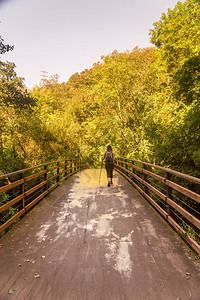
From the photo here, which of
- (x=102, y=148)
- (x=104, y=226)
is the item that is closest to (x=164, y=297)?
(x=104, y=226)

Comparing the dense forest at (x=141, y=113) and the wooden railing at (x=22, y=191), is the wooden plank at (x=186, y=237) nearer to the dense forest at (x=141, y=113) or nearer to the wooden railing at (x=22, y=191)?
the wooden railing at (x=22, y=191)

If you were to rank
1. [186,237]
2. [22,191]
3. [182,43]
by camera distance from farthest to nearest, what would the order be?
A: [182,43]
[22,191]
[186,237]

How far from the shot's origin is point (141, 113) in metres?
17.7

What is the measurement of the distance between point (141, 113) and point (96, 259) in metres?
15.7

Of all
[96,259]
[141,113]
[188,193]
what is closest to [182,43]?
[141,113]

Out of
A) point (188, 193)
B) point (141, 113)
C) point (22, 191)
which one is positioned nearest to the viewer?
point (188, 193)

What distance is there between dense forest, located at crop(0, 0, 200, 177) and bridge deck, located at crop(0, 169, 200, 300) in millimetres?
6773

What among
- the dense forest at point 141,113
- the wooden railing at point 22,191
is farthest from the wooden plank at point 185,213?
the dense forest at point 141,113

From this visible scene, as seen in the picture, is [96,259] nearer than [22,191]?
Yes

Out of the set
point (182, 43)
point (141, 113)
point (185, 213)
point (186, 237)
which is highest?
point (182, 43)

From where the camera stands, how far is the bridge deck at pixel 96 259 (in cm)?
258

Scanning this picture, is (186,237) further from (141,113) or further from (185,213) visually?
(141,113)

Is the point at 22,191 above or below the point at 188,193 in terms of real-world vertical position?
below

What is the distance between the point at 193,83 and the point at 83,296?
10228 mm
